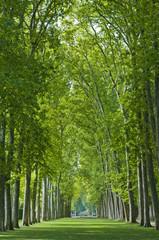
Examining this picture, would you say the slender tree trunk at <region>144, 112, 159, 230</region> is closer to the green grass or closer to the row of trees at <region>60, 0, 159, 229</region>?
the row of trees at <region>60, 0, 159, 229</region>

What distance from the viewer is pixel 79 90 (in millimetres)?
36375

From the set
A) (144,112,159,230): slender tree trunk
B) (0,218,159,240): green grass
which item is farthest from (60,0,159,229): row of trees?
(0,218,159,240): green grass

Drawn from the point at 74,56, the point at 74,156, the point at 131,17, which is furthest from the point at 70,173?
the point at 131,17

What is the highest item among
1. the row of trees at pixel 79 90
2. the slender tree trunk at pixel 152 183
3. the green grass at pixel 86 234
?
the row of trees at pixel 79 90

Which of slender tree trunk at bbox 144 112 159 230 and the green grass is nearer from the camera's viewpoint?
the green grass

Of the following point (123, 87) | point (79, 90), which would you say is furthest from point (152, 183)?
point (79, 90)

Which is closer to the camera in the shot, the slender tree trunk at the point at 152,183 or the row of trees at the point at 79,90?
the row of trees at the point at 79,90

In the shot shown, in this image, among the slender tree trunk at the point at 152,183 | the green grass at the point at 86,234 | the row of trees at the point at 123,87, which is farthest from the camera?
the slender tree trunk at the point at 152,183

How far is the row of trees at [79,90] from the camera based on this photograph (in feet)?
43.0

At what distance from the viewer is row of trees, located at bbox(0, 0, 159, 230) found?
13.1 metres

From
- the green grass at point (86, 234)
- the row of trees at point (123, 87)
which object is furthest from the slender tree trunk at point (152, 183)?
the green grass at point (86, 234)

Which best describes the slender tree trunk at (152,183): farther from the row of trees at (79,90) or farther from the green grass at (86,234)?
the green grass at (86,234)

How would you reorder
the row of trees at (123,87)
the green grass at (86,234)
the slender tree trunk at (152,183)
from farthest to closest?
the slender tree trunk at (152,183) < the row of trees at (123,87) < the green grass at (86,234)

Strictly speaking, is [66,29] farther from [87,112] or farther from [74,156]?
[74,156]
